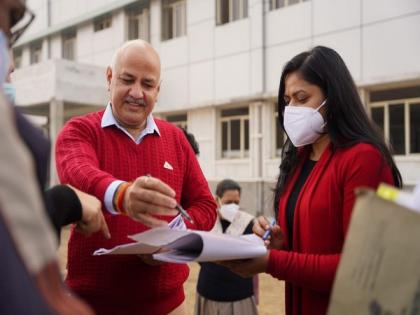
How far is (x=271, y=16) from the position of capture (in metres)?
12.1

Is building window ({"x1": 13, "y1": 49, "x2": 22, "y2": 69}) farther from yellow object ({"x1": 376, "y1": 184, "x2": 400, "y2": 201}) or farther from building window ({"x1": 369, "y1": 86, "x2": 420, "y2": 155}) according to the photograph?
yellow object ({"x1": 376, "y1": 184, "x2": 400, "y2": 201})

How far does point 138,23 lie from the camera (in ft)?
52.2

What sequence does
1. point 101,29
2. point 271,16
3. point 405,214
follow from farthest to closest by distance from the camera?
point 101,29 → point 271,16 → point 405,214

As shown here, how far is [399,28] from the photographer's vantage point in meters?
9.70

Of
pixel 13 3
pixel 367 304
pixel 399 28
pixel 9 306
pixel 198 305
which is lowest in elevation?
pixel 198 305

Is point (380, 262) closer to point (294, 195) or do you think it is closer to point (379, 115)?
point (294, 195)

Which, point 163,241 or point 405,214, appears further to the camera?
point 163,241

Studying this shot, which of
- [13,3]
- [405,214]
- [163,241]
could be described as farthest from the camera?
[163,241]

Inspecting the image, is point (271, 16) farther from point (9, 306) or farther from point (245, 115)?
point (9, 306)

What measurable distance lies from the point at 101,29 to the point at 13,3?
17.2 meters

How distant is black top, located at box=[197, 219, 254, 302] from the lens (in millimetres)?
3941

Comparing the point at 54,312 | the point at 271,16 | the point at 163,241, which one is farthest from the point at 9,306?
the point at 271,16

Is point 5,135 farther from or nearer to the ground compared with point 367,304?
farther from the ground

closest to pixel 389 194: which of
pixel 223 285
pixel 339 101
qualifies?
pixel 339 101
